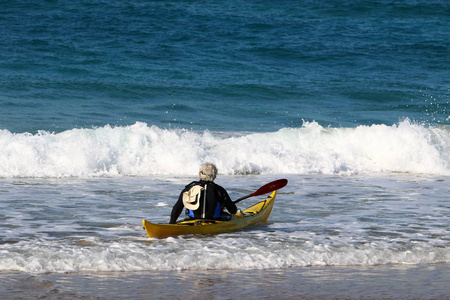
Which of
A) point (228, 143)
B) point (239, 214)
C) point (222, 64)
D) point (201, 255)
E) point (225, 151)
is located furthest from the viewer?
point (222, 64)

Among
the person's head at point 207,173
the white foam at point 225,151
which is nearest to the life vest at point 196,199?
the person's head at point 207,173

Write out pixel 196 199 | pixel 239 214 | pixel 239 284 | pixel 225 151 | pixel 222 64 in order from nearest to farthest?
pixel 239 284, pixel 196 199, pixel 239 214, pixel 225 151, pixel 222 64

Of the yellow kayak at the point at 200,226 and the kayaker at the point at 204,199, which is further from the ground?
the kayaker at the point at 204,199

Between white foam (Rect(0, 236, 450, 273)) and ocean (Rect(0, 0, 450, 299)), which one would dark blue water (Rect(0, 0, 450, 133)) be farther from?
white foam (Rect(0, 236, 450, 273))

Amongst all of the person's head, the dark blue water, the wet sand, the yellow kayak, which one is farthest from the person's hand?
the dark blue water

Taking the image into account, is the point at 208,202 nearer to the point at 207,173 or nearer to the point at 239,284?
the point at 207,173

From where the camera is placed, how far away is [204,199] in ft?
24.0

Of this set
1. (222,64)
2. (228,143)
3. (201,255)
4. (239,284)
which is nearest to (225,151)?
(228,143)

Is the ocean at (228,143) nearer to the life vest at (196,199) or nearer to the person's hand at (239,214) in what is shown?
the person's hand at (239,214)

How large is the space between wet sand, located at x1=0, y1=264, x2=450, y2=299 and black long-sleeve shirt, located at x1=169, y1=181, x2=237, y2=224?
1354 millimetres

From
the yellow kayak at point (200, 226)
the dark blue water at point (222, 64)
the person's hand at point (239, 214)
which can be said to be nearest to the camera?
the yellow kayak at point (200, 226)

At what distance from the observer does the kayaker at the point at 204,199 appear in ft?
23.8

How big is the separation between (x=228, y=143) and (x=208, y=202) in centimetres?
777

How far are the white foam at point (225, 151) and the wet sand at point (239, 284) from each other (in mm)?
7233
